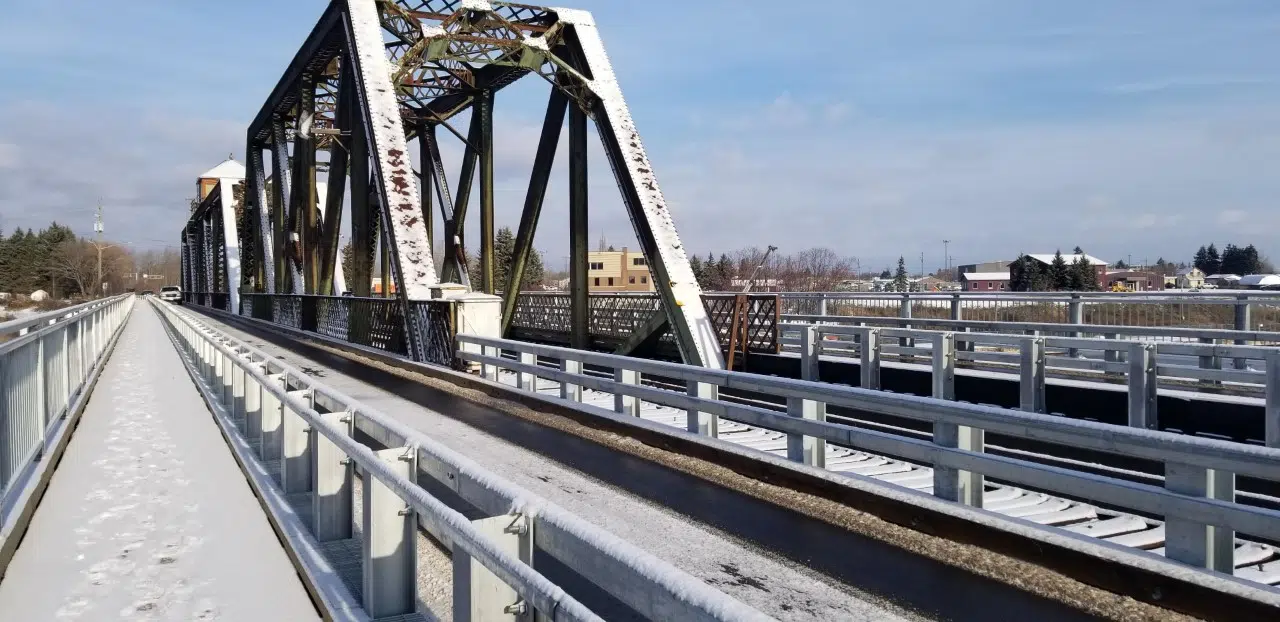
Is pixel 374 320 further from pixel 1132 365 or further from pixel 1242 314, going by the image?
pixel 1242 314

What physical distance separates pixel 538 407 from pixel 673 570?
1033 centimetres

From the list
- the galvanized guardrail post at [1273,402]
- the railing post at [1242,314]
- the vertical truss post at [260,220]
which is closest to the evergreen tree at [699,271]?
the vertical truss post at [260,220]

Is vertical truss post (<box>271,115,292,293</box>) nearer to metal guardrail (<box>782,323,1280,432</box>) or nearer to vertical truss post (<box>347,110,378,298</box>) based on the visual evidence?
vertical truss post (<box>347,110,378,298</box>)

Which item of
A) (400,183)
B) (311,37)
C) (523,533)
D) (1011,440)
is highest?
(311,37)

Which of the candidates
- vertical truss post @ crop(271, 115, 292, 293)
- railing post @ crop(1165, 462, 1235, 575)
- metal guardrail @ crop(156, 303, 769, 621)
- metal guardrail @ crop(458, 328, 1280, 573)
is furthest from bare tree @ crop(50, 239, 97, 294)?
railing post @ crop(1165, 462, 1235, 575)

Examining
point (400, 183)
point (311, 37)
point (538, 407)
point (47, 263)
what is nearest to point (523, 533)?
point (538, 407)

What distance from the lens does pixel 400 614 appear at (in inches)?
171

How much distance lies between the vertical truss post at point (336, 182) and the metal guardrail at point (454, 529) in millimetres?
18538

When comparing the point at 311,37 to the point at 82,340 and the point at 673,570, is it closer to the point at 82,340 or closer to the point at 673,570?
the point at 82,340

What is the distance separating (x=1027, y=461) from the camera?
7.21 m

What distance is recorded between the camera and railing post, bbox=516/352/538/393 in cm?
1397

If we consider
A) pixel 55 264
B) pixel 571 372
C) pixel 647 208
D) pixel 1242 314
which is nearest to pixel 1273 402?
pixel 1242 314

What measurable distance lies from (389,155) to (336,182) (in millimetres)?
8471

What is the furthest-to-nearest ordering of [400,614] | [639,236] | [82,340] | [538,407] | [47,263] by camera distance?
[47,263] < [639,236] < [82,340] < [538,407] < [400,614]
